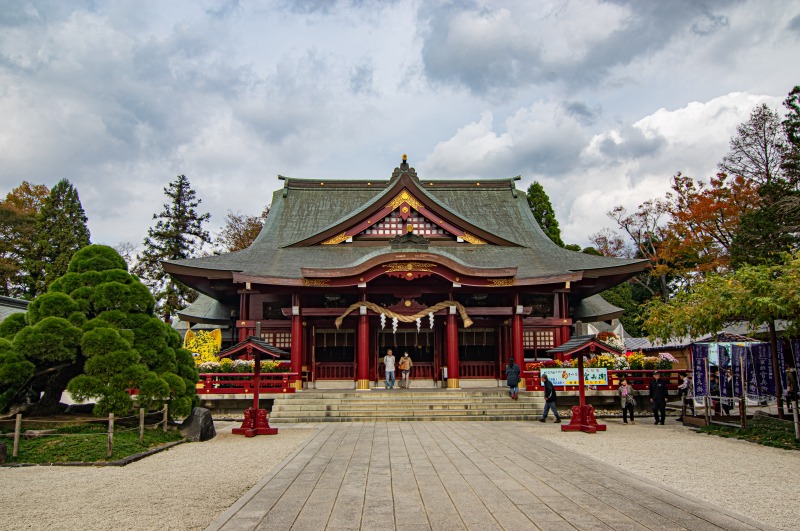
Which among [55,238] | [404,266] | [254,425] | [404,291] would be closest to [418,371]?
[404,291]

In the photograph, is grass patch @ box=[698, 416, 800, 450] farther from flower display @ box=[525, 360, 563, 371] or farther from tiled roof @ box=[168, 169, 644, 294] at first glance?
tiled roof @ box=[168, 169, 644, 294]

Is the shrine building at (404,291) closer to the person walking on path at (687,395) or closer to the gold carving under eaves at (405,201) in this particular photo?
the gold carving under eaves at (405,201)

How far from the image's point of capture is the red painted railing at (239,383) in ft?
64.3

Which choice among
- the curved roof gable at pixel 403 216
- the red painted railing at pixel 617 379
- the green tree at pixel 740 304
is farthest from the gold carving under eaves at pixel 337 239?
the green tree at pixel 740 304

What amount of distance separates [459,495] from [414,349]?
56.4 feet

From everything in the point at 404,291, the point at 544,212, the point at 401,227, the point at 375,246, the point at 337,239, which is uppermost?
the point at 544,212

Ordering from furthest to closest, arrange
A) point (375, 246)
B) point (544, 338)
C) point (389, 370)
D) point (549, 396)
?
point (375, 246)
point (544, 338)
point (389, 370)
point (549, 396)

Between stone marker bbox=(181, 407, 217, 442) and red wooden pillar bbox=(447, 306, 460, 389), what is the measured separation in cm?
971

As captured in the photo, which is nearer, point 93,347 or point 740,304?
point 93,347

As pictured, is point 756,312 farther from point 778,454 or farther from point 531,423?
point 531,423

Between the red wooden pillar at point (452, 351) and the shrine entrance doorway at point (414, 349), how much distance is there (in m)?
2.37

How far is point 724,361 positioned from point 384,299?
1265cm

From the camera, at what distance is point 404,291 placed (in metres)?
22.5

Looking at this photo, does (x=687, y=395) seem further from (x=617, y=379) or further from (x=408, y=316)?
(x=408, y=316)
